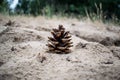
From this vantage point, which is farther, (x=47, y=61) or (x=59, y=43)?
(x=59, y=43)

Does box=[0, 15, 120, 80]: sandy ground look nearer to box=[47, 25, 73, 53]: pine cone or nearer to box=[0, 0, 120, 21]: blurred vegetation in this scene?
box=[47, 25, 73, 53]: pine cone

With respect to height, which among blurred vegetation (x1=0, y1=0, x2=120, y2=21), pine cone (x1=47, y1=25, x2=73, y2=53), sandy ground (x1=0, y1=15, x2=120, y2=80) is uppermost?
blurred vegetation (x1=0, y1=0, x2=120, y2=21)

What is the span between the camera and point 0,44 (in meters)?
3.47

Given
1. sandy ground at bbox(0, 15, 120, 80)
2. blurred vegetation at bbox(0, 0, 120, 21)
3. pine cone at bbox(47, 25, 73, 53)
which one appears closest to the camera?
sandy ground at bbox(0, 15, 120, 80)

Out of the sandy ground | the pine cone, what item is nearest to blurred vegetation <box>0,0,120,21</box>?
the sandy ground

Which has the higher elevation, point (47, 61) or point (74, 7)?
point (74, 7)

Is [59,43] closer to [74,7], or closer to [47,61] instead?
[47,61]

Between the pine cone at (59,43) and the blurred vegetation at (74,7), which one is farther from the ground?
the blurred vegetation at (74,7)

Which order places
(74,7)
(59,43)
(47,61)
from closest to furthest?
(47,61) < (59,43) < (74,7)

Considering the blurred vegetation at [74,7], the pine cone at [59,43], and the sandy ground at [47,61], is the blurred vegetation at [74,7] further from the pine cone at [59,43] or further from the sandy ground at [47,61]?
the pine cone at [59,43]

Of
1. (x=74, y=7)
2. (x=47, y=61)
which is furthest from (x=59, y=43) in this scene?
(x=74, y=7)

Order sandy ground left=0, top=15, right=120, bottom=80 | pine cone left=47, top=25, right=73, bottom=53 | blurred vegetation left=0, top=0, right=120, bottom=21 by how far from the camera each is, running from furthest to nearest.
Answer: blurred vegetation left=0, top=0, right=120, bottom=21, pine cone left=47, top=25, right=73, bottom=53, sandy ground left=0, top=15, right=120, bottom=80

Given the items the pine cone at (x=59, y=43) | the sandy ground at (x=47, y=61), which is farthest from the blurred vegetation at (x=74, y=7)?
the pine cone at (x=59, y=43)

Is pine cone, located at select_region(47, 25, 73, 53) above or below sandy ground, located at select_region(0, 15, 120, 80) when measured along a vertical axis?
above
